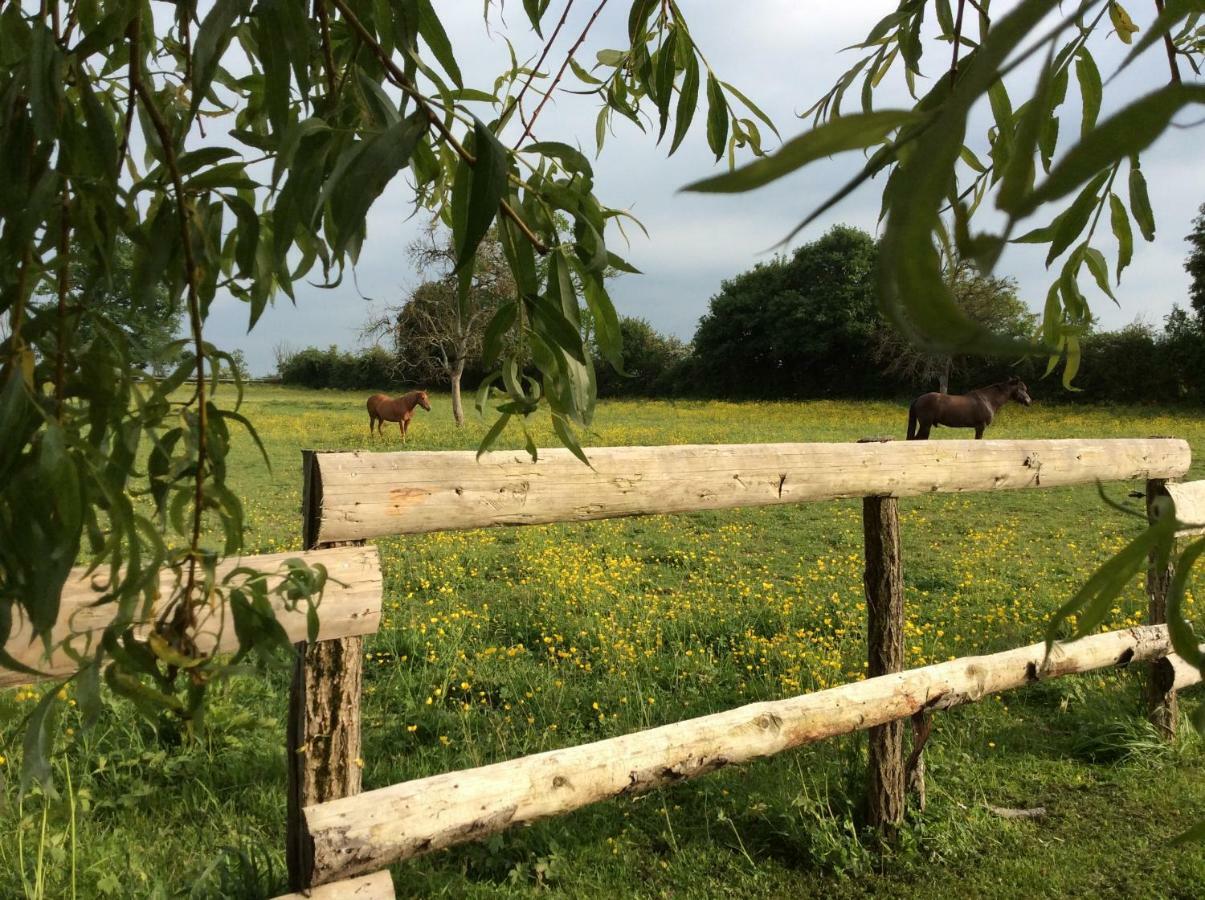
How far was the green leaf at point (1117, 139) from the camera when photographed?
176mm

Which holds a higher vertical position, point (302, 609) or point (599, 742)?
point (302, 609)

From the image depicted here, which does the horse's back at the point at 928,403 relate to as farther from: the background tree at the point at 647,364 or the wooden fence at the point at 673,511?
the background tree at the point at 647,364

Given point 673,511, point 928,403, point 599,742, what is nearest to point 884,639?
point 673,511

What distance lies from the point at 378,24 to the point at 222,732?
277 centimetres

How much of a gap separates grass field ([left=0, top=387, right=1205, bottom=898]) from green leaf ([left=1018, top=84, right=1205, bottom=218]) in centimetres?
78

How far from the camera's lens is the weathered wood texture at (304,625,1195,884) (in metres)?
1.67

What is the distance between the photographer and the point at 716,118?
109 centimetres

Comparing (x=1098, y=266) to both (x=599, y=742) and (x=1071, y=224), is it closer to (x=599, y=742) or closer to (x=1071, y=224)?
(x=1071, y=224)

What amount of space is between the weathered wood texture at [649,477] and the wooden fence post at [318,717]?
44mm

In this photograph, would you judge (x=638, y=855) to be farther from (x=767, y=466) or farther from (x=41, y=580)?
(x=41, y=580)

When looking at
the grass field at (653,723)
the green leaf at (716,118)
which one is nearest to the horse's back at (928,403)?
the grass field at (653,723)

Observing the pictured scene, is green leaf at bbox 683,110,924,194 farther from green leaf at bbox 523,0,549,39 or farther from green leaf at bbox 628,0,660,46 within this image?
green leaf at bbox 628,0,660,46

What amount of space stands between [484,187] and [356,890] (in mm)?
1611

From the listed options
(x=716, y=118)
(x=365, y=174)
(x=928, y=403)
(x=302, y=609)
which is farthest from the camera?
(x=928, y=403)
